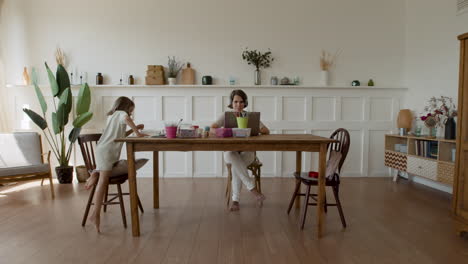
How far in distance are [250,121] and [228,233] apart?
968 millimetres

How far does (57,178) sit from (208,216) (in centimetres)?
297

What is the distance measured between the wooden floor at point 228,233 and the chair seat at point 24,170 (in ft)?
1.07

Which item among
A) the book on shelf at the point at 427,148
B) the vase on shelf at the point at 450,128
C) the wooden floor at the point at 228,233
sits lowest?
the wooden floor at the point at 228,233

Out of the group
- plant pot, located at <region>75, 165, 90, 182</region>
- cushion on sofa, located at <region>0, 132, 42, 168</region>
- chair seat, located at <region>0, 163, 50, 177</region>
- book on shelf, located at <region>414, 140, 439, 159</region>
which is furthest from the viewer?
plant pot, located at <region>75, 165, 90, 182</region>

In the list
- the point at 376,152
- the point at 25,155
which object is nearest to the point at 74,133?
the point at 25,155

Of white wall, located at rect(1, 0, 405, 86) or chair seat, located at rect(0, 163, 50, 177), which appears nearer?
chair seat, located at rect(0, 163, 50, 177)

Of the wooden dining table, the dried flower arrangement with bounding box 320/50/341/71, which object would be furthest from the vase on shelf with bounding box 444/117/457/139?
the wooden dining table

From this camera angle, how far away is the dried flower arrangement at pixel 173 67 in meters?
4.64

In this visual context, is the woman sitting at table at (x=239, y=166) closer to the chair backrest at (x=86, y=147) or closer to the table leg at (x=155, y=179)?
the table leg at (x=155, y=179)

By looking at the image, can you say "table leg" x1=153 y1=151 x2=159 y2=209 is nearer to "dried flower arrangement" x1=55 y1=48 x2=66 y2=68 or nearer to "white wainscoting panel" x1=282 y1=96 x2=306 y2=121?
"white wainscoting panel" x1=282 y1=96 x2=306 y2=121

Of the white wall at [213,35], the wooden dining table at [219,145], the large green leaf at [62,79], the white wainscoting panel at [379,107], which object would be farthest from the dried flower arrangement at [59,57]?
the white wainscoting panel at [379,107]

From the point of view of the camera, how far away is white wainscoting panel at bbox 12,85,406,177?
4.68 meters

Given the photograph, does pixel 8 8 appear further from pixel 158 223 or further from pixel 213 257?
pixel 213 257

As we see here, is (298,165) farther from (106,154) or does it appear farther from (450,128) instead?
(450,128)
